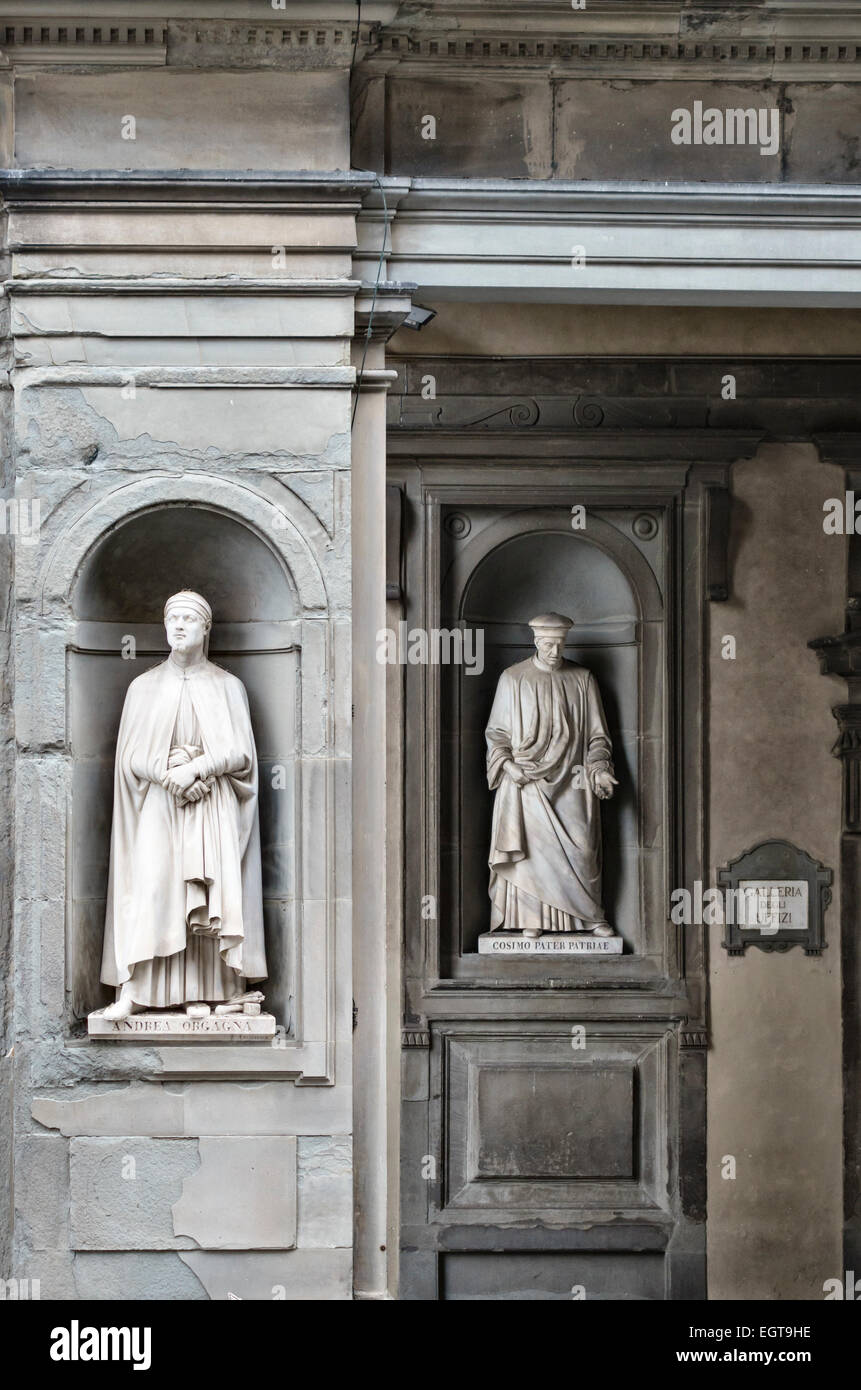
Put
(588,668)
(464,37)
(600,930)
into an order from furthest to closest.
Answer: (588,668) < (600,930) < (464,37)

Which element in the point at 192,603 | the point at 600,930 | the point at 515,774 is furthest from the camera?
the point at 600,930

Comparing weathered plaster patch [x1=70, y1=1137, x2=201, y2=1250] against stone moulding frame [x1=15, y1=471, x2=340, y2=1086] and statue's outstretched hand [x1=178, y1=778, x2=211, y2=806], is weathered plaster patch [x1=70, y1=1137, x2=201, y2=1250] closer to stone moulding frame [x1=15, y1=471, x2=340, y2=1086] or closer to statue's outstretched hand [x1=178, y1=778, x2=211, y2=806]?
stone moulding frame [x1=15, y1=471, x2=340, y2=1086]

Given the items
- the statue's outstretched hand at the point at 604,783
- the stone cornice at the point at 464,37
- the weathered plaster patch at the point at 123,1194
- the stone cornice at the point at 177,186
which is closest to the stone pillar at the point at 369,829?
the stone cornice at the point at 177,186

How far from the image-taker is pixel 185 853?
6.38 metres

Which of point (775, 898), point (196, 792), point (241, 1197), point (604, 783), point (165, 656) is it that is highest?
point (165, 656)

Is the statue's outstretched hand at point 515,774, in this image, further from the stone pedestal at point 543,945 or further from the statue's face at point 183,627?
the statue's face at point 183,627

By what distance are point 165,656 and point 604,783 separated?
358 cm

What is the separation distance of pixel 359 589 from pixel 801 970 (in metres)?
4.32

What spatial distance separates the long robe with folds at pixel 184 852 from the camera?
6.37 meters

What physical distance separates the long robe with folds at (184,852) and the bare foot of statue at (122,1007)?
29 millimetres

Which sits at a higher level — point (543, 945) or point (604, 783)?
point (604, 783)
